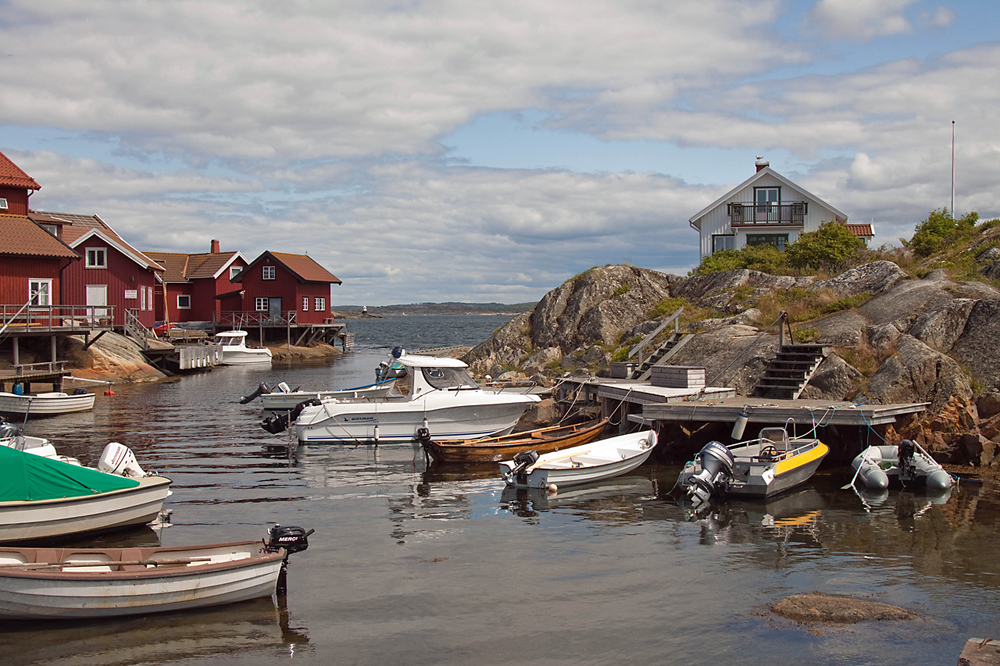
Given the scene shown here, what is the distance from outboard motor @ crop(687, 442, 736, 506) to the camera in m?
14.3

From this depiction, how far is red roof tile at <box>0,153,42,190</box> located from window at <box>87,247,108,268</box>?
425 centimetres

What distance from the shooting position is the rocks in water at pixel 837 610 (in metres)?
9.08

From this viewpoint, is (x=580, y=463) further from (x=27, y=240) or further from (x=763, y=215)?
(x=27, y=240)

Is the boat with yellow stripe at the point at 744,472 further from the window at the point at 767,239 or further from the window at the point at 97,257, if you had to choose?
the window at the point at 97,257

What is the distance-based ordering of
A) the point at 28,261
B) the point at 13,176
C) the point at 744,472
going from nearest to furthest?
the point at 744,472 → the point at 28,261 → the point at 13,176

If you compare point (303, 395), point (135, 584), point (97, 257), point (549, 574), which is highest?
point (97, 257)

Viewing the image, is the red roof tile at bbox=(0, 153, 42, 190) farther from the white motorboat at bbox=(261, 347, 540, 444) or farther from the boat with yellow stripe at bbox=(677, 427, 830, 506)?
the boat with yellow stripe at bbox=(677, 427, 830, 506)

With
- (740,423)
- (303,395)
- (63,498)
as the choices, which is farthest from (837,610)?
(303,395)

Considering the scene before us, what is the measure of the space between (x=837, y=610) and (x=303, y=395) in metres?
18.9

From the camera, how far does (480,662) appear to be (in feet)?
26.9

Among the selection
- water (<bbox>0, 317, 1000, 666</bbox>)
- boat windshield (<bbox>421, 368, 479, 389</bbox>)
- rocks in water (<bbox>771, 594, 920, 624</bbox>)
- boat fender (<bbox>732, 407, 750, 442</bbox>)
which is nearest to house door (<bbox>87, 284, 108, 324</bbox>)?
water (<bbox>0, 317, 1000, 666</bbox>)

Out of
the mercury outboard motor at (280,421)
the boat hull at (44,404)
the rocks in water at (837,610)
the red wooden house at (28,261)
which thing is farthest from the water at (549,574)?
the red wooden house at (28,261)

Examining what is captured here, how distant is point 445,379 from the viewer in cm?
2125

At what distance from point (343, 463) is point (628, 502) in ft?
25.2
